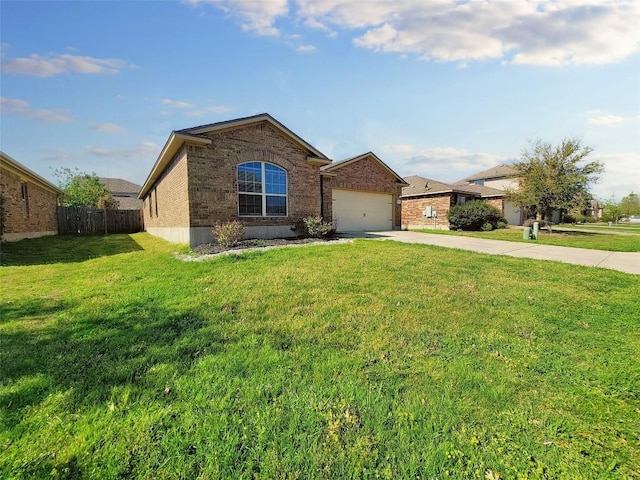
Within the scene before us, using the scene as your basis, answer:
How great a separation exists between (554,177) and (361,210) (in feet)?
40.8

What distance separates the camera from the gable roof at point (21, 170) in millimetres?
11874

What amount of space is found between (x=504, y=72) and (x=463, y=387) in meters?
10.1

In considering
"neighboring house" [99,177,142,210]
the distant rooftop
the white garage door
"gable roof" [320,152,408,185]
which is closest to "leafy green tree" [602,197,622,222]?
the distant rooftop

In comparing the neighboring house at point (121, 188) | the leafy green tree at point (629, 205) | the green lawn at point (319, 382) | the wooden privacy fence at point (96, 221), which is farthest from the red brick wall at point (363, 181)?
the leafy green tree at point (629, 205)

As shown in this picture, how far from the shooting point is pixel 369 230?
18.0 meters

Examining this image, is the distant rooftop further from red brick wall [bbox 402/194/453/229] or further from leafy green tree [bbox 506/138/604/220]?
leafy green tree [bbox 506/138/604/220]

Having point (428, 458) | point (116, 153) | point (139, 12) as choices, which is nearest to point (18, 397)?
point (428, 458)

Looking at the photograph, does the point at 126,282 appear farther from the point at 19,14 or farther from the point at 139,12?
the point at 19,14

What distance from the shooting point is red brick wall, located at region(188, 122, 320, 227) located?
33.7 feet

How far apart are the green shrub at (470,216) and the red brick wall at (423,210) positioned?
27.1 inches

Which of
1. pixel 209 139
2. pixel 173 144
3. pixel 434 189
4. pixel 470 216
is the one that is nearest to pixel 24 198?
pixel 173 144

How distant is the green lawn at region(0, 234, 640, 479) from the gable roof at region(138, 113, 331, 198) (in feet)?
20.7

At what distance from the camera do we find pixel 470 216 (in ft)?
67.9

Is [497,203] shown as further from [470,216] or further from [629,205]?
[629,205]
